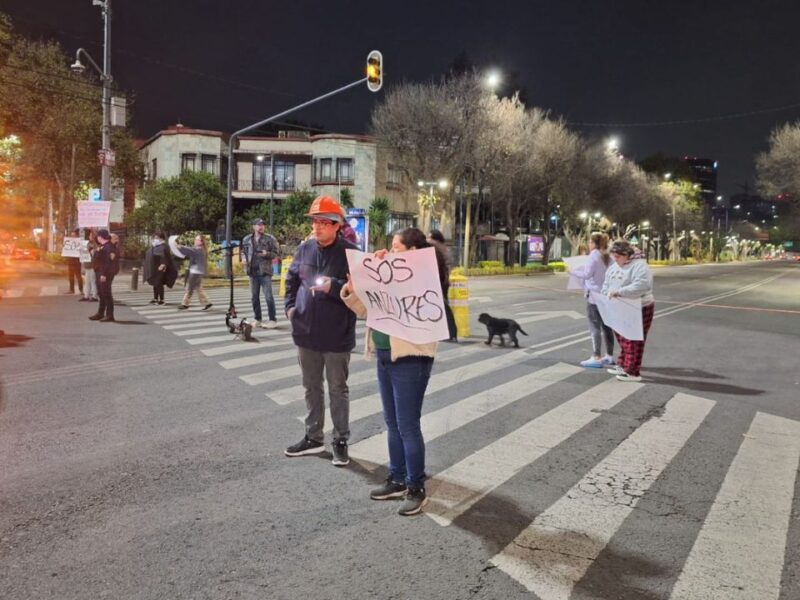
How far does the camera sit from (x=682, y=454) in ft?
17.8

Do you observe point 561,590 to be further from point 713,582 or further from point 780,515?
point 780,515

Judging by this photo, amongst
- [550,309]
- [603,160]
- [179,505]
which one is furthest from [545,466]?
[603,160]

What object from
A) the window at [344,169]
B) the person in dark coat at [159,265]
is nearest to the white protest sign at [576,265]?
the person in dark coat at [159,265]

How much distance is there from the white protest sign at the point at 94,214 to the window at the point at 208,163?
2854 cm

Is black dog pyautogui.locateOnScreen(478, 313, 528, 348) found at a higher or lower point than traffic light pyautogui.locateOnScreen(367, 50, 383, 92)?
lower

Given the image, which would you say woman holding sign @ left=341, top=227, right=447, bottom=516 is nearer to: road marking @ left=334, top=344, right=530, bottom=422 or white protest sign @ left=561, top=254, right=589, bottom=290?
road marking @ left=334, top=344, right=530, bottom=422

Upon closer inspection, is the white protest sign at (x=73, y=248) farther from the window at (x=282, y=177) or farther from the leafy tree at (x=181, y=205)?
the window at (x=282, y=177)

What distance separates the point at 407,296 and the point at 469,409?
2970mm

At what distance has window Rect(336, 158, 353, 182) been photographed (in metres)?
49.4

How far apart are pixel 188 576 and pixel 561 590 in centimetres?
189

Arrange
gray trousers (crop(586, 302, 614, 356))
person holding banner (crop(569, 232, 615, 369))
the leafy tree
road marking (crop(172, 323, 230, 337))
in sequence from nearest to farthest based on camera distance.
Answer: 1. person holding banner (crop(569, 232, 615, 369))
2. gray trousers (crop(586, 302, 614, 356))
3. road marking (crop(172, 323, 230, 337))
4. the leafy tree

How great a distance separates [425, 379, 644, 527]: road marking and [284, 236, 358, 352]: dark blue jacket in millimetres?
1289

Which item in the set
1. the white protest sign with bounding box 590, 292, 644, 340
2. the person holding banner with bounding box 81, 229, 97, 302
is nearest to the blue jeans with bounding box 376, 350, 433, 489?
the white protest sign with bounding box 590, 292, 644, 340

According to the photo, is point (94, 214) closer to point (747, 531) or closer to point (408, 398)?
point (408, 398)
